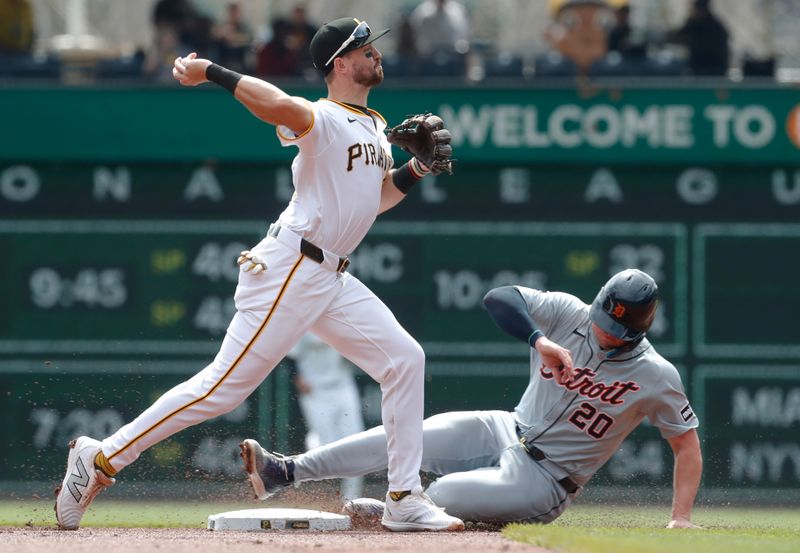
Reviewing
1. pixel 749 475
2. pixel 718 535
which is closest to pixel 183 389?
pixel 718 535

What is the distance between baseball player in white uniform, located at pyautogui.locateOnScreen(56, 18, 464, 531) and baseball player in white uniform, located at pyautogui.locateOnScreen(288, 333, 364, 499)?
10.8ft

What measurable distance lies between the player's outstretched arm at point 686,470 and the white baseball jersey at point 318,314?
1.01m

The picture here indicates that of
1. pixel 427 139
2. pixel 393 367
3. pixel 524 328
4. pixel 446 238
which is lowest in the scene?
pixel 393 367

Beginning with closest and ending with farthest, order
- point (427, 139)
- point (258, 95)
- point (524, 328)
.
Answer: point (258, 95), point (524, 328), point (427, 139)

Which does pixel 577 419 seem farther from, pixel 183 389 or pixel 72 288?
pixel 72 288

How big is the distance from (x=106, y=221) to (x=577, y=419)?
454 cm

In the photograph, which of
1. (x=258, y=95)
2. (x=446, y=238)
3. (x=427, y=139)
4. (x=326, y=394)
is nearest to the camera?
(x=258, y=95)

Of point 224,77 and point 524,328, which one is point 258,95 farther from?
point 524,328

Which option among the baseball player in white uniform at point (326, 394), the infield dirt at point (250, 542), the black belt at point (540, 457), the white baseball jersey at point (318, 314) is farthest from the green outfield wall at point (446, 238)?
the white baseball jersey at point (318, 314)

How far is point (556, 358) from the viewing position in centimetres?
521

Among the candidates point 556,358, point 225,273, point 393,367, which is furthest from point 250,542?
point 225,273

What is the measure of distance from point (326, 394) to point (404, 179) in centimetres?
329

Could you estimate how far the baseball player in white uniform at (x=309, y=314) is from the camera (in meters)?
5.35

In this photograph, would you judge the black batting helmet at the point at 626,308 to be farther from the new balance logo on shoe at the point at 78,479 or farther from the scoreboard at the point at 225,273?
the scoreboard at the point at 225,273
